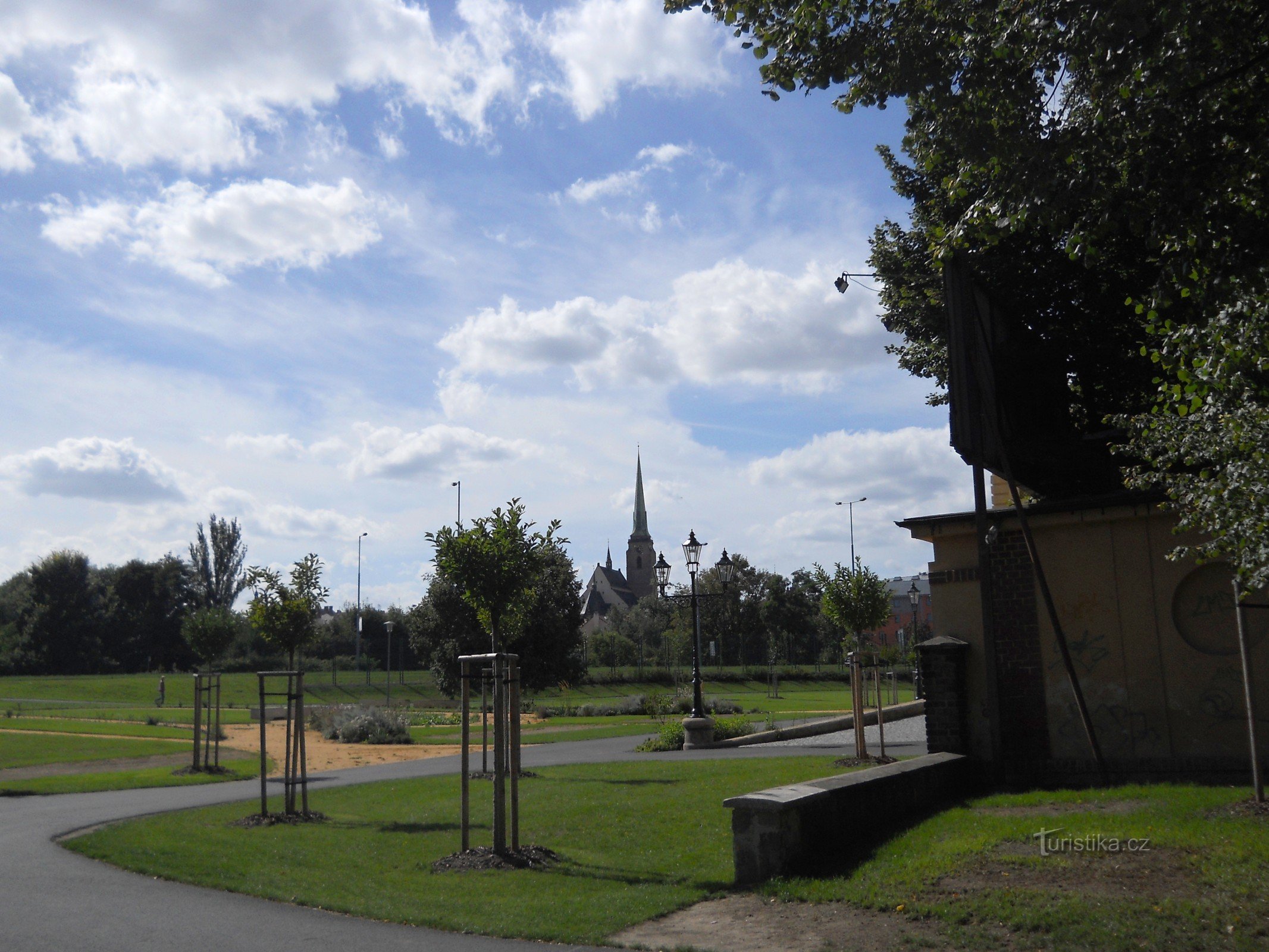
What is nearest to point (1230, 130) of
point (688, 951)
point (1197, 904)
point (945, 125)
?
point (945, 125)

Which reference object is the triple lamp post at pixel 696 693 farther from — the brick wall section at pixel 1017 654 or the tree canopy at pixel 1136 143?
the tree canopy at pixel 1136 143

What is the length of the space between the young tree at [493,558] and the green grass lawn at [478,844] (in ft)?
10.5

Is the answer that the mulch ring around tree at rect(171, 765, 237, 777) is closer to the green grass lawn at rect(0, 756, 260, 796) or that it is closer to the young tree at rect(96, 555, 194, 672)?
the green grass lawn at rect(0, 756, 260, 796)

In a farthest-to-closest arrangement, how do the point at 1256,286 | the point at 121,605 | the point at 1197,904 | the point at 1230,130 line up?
the point at 121,605, the point at 1230,130, the point at 1256,286, the point at 1197,904

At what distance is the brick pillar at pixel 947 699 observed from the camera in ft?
35.7

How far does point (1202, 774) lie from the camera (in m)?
9.56

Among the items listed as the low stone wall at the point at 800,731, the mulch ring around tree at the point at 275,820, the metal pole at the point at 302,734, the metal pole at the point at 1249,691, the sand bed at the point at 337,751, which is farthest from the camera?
the low stone wall at the point at 800,731

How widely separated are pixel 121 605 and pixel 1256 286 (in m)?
88.9

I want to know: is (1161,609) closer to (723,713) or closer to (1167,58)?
(1167,58)

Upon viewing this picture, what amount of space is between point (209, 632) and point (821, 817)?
69.8 ft

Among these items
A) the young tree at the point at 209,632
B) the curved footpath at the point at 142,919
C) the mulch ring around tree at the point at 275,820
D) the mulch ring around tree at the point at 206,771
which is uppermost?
the young tree at the point at 209,632

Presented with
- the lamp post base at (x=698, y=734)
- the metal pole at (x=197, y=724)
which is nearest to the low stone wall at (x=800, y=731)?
the lamp post base at (x=698, y=734)

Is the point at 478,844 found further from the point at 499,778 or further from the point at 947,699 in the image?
the point at 947,699

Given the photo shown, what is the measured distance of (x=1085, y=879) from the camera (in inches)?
250
